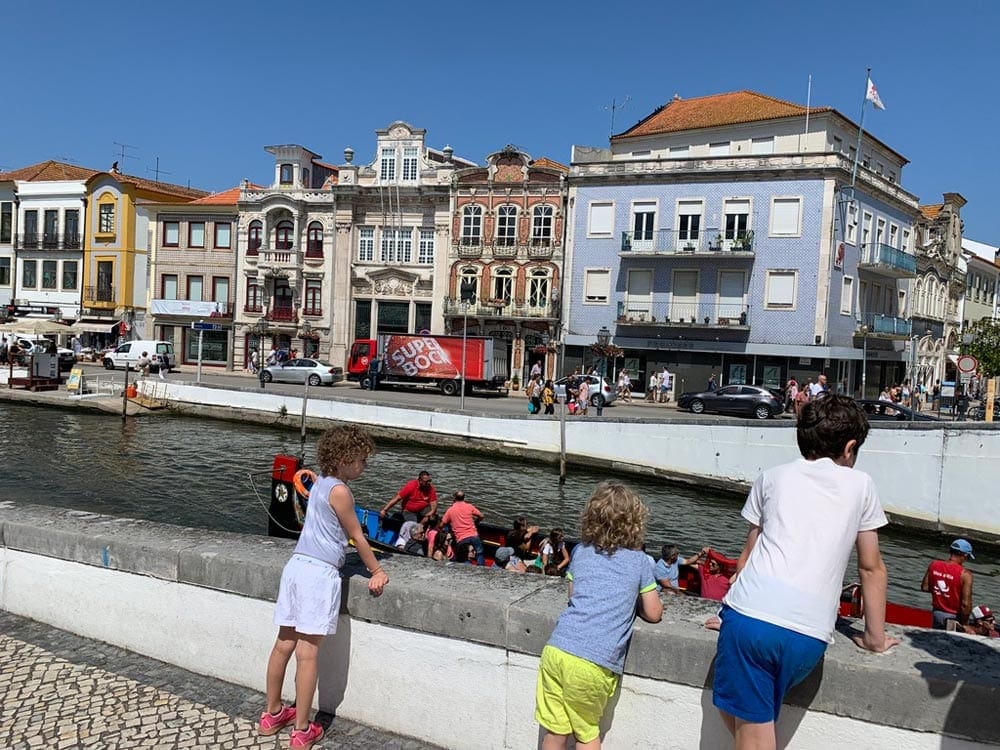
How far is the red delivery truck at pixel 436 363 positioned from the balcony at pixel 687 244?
851 cm

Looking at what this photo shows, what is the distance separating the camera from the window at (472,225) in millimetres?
45188

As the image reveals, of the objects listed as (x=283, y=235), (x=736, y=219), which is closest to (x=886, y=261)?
(x=736, y=219)

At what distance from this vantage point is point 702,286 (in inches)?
1597

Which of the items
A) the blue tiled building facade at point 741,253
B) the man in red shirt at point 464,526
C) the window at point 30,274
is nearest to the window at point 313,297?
the blue tiled building facade at point 741,253

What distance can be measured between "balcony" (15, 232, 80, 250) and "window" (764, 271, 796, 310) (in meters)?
43.9

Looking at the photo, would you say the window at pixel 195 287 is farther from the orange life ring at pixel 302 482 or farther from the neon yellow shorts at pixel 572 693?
the neon yellow shorts at pixel 572 693

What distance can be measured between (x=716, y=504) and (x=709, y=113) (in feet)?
95.8

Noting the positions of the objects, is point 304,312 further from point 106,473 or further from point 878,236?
point 878,236

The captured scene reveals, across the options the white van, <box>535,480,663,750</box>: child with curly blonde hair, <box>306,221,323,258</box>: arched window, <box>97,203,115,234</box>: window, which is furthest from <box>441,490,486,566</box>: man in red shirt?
<box>97,203,115,234</box>: window

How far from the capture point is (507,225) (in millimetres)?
44750

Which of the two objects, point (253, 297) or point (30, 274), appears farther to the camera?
point (30, 274)

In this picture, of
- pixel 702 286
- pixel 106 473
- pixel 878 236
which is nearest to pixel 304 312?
pixel 702 286

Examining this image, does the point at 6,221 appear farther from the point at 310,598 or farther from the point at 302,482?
the point at 310,598

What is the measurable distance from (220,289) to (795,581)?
170 feet
